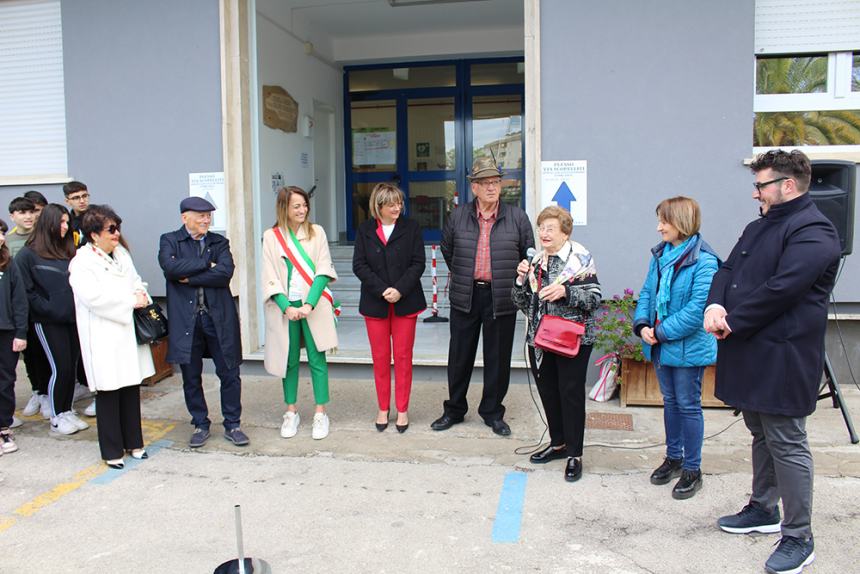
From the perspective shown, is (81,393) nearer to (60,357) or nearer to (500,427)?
(60,357)

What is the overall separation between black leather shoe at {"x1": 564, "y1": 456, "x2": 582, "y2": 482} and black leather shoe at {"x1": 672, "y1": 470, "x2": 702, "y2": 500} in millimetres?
540

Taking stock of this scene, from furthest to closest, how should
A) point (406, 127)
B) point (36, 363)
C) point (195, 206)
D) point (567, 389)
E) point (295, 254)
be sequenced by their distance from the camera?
1. point (406, 127)
2. point (36, 363)
3. point (295, 254)
4. point (195, 206)
5. point (567, 389)

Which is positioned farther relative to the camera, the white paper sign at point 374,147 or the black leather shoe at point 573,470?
the white paper sign at point 374,147

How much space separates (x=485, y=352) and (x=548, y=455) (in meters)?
0.91

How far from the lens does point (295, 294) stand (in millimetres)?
5203

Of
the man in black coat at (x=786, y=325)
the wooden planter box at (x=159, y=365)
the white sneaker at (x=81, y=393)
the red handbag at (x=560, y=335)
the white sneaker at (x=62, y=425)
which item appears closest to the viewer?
the man in black coat at (x=786, y=325)

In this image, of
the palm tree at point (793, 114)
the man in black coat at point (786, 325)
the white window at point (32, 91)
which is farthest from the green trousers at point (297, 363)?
the palm tree at point (793, 114)

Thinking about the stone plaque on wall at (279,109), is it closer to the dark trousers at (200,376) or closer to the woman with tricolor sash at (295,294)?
the woman with tricolor sash at (295,294)

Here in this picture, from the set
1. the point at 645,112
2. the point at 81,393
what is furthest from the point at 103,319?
the point at 645,112

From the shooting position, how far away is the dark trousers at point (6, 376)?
510 centimetres

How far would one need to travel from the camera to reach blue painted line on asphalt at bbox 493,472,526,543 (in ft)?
12.1

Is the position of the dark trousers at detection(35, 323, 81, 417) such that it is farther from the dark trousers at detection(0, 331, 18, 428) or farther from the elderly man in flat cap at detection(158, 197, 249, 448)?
the elderly man in flat cap at detection(158, 197, 249, 448)

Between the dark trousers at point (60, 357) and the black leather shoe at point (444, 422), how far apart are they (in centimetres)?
272

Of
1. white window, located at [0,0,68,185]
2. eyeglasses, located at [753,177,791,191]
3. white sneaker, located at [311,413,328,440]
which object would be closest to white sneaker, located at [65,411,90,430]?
white sneaker, located at [311,413,328,440]
